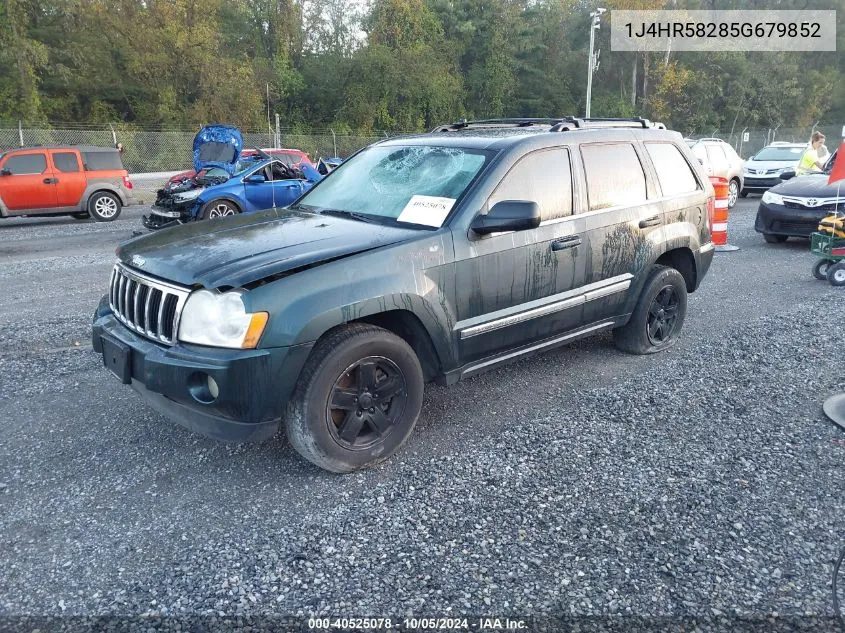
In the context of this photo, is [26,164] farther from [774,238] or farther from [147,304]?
[774,238]

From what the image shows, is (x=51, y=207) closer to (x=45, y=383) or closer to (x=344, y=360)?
(x=45, y=383)

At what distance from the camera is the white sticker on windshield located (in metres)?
3.84

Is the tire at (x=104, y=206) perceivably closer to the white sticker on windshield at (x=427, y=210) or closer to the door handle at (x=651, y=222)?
the white sticker on windshield at (x=427, y=210)

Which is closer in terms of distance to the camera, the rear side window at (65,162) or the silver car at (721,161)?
the rear side window at (65,162)

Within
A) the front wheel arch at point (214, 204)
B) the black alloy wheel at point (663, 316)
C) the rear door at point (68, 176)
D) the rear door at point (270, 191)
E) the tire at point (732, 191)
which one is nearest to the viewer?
the black alloy wheel at point (663, 316)

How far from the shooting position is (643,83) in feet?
163

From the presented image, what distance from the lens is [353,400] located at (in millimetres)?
3453

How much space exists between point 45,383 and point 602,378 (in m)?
4.03

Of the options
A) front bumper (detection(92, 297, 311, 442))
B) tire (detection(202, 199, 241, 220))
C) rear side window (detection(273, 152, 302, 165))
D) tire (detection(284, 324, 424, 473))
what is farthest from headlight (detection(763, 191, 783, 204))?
rear side window (detection(273, 152, 302, 165))

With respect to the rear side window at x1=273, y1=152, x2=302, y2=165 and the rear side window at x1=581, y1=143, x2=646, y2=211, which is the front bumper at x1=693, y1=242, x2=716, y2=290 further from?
the rear side window at x1=273, y1=152, x2=302, y2=165

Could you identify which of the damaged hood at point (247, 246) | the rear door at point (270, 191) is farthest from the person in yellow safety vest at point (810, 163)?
the damaged hood at point (247, 246)

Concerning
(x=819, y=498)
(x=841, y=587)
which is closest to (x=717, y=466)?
(x=819, y=498)

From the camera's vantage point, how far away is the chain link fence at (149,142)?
72.2ft

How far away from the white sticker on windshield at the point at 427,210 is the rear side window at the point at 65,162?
1346 centimetres
